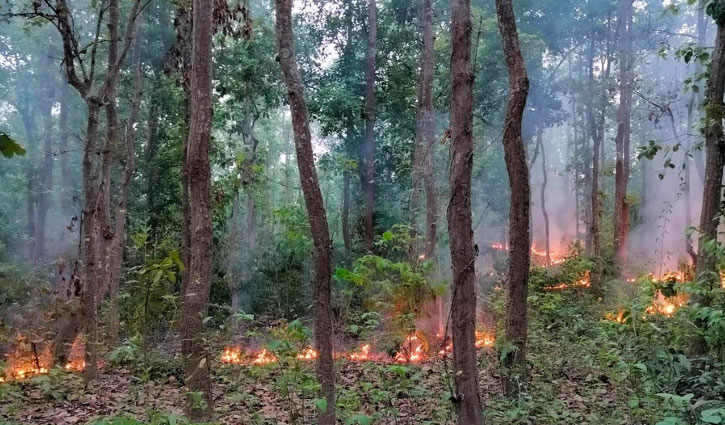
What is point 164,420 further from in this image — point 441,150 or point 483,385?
point 441,150

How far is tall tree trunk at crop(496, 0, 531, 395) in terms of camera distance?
206 inches

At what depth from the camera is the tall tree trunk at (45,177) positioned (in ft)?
64.4

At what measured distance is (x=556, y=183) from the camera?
36938 mm

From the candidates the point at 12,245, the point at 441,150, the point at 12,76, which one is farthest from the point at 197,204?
the point at 12,76

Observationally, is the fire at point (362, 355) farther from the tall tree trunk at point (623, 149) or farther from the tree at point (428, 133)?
the tall tree trunk at point (623, 149)

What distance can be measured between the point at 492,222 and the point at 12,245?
1956 centimetres

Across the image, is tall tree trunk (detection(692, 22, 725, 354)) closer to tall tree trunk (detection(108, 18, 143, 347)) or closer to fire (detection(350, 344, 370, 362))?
fire (detection(350, 344, 370, 362))

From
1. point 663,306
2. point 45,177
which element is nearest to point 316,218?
point 663,306

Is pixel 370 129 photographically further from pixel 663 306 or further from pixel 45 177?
pixel 45 177

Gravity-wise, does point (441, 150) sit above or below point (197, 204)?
above

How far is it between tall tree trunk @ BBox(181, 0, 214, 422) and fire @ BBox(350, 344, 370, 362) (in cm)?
399

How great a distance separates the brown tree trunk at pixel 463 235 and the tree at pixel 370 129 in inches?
352

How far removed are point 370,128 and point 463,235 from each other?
31.3 ft

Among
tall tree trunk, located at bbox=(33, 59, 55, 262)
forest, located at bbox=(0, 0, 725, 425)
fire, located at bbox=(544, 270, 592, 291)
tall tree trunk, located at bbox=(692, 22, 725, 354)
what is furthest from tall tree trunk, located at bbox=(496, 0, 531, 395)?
tall tree trunk, located at bbox=(33, 59, 55, 262)
